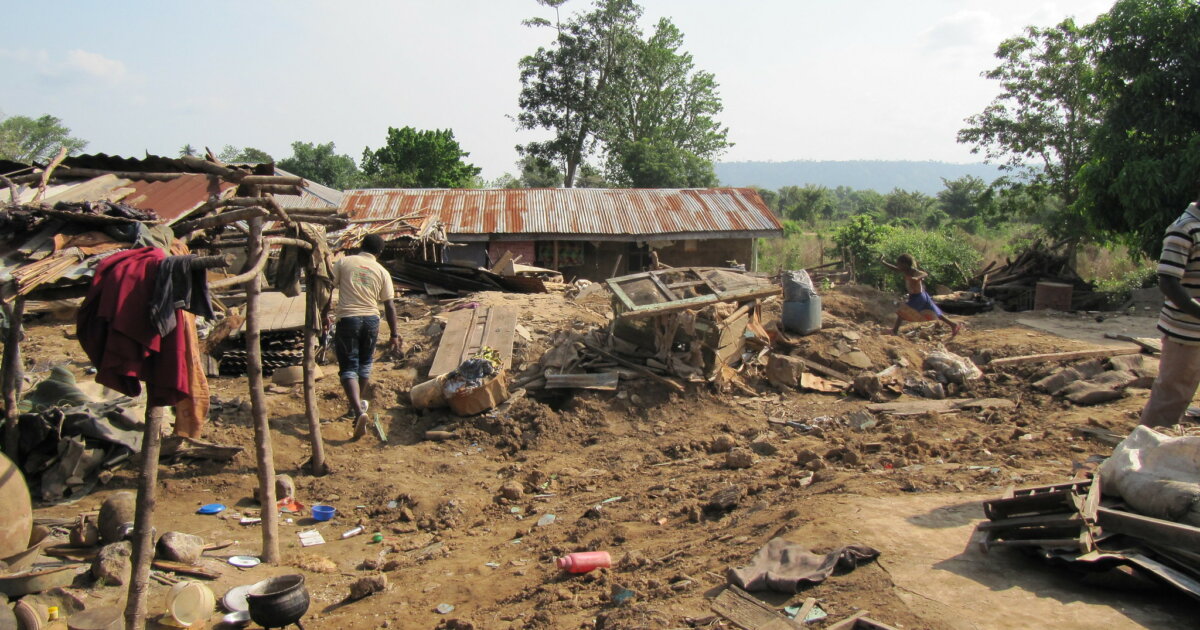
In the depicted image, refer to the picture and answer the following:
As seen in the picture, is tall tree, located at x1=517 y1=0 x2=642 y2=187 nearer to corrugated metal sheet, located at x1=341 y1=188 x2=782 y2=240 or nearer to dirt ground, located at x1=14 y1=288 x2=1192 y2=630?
corrugated metal sheet, located at x1=341 y1=188 x2=782 y2=240

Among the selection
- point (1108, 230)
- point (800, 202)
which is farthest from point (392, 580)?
point (800, 202)

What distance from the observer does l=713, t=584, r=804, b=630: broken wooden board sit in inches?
124

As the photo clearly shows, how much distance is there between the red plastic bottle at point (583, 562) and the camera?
428 cm

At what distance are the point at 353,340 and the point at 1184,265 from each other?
21.5 ft

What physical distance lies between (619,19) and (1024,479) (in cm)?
3090

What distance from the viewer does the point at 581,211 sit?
20266mm

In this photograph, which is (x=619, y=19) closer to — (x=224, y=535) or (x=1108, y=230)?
(x=1108, y=230)

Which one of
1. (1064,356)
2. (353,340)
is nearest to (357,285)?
(353,340)

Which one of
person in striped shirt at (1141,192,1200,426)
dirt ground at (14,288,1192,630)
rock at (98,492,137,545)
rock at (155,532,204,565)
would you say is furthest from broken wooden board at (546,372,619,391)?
person in striped shirt at (1141,192,1200,426)

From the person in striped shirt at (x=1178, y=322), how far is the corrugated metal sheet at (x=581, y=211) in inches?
588

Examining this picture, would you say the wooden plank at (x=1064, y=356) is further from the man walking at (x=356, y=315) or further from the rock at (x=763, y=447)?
the man walking at (x=356, y=315)

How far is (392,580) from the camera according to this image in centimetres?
469

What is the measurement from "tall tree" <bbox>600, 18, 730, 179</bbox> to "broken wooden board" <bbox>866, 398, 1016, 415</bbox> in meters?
27.0

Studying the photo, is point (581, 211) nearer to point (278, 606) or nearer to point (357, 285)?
point (357, 285)
